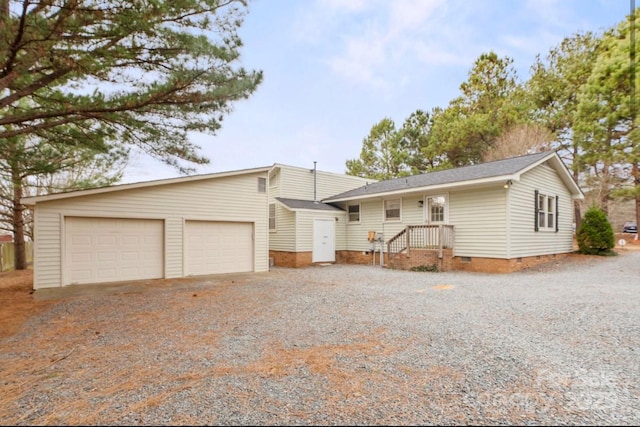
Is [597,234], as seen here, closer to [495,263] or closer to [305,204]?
[495,263]

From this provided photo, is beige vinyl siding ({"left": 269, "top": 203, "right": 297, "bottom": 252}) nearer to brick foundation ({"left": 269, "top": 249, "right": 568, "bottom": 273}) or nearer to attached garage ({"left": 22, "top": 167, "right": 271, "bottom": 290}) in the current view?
brick foundation ({"left": 269, "top": 249, "right": 568, "bottom": 273})

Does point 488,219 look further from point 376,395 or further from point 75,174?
point 75,174

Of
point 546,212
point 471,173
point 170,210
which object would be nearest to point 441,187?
point 471,173

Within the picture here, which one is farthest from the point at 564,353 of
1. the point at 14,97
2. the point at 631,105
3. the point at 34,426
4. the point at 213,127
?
the point at 631,105

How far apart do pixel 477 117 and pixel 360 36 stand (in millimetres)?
12379

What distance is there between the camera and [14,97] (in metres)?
5.39

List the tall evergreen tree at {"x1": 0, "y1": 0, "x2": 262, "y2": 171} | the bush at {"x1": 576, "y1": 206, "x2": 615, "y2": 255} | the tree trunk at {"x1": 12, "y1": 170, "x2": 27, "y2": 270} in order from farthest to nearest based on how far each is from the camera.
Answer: the bush at {"x1": 576, "y1": 206, "x2": 615, "y2": 255}
the tree trunk at {"x1": 12, "y1": 170, "x2": 27, "y2": 270}
the tall evergreen tree at {"x1": 0, "y1": 0, "x2": 262, "y2": 171}

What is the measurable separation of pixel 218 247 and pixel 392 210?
7016 mm

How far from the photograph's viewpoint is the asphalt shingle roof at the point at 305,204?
1363 centimetres

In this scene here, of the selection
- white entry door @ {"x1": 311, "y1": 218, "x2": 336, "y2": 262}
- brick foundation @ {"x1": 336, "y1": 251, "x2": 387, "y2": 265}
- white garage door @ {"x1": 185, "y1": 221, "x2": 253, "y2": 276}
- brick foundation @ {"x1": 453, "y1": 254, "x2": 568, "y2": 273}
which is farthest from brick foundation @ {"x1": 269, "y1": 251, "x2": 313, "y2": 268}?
brick foundation @ {"x1": 453, "y1": 254, "x2": 568, "y2": 273}

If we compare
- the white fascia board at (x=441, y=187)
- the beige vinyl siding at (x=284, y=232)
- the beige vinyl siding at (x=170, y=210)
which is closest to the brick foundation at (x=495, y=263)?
the white fascia board at (x=441, y=187)

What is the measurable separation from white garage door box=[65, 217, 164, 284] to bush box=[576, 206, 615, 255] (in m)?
16.1

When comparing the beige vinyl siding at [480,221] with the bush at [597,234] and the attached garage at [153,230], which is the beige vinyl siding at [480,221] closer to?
the bush at [597,234]

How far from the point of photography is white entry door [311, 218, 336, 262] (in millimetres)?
13797
